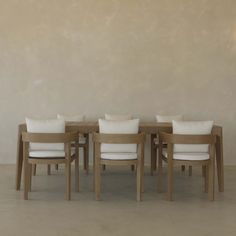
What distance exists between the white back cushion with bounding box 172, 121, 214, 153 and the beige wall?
6.45 feet

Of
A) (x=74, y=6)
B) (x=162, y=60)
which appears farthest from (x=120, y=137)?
(x=74, y=6)

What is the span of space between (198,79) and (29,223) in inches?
147

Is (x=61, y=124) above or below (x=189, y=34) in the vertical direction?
below

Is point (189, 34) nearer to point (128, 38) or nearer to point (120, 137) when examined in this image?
point (128, 38)

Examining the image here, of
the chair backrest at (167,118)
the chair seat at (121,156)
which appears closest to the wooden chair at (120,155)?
the chair seat at (121,156)

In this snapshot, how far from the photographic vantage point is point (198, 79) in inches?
246

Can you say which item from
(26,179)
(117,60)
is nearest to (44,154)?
(26,179)

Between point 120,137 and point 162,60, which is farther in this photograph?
point 162,60

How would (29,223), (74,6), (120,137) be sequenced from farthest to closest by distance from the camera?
(74,6)
(120,137)
(29,223)

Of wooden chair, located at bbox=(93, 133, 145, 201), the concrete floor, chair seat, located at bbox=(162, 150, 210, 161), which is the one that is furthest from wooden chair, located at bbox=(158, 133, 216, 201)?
wooden chair, located at bbox=(93, 133, 145, 201)

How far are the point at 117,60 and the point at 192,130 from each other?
93.0 inches

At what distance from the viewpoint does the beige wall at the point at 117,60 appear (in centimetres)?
615

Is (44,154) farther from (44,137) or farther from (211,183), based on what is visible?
(211,183)

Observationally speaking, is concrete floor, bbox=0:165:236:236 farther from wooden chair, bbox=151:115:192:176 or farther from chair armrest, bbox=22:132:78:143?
chair armrest, bbox=22:132:78:143
